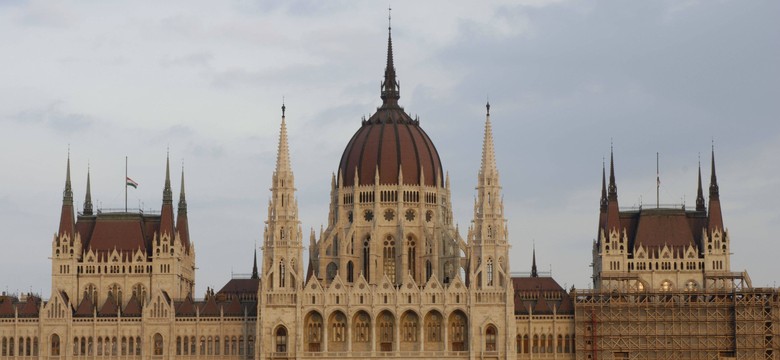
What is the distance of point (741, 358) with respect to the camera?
199750mm
